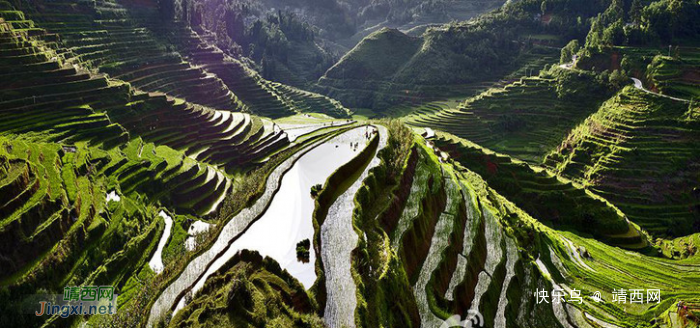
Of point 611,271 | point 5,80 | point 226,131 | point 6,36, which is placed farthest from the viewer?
point 226,131

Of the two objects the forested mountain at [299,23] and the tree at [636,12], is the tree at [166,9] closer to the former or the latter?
the forested mountain at [299,23]

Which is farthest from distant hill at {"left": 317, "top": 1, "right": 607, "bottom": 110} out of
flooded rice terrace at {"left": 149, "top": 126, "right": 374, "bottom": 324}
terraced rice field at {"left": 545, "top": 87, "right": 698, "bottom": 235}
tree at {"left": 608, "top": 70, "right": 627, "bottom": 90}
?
flooded rice terrace at {"left": 149, "top": 126, "right": 374, "bottom": 324}

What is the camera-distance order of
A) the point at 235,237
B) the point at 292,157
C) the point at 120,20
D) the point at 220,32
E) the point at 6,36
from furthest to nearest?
1. the point at 220,32
2. the point at 120,20
3. the point at 6,36
4. the point at 292,157
5. the point at 235,237

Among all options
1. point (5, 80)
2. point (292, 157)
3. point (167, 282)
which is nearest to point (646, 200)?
point (292, 157)

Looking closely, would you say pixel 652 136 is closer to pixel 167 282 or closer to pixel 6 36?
pixel 167 282

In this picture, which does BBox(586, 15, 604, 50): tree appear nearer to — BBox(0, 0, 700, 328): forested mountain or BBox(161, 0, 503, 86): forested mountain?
BBox(0, 0, 700, 328): forested mountain

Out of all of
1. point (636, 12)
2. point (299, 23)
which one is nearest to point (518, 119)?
point (636, 12)

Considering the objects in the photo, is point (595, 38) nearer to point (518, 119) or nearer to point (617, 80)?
point (617, 80)

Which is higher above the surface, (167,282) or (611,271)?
(167,282)
